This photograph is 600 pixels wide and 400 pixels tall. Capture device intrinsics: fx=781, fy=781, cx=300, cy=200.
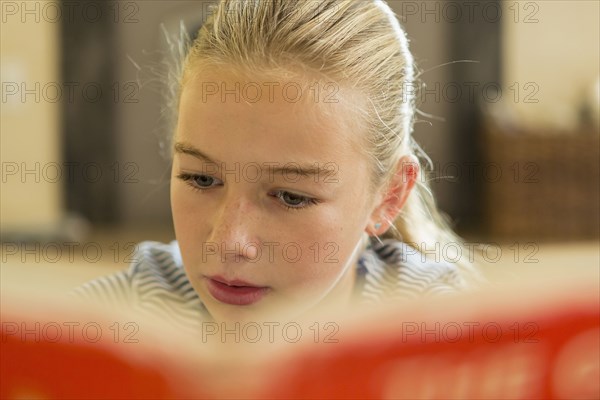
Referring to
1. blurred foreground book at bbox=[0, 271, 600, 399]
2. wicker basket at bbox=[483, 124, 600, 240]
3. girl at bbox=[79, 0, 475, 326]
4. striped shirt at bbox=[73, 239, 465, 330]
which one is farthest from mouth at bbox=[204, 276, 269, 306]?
wicker basket at bbox=[483, 124, 600, 240]

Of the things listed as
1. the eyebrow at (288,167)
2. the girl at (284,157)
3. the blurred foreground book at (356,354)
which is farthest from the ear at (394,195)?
the blurred foreground book at (356,354)

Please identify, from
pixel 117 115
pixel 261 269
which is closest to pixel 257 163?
pixel 261 269

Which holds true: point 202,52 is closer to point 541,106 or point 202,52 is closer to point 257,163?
point 257,163

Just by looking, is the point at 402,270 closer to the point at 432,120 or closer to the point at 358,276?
the point at 358,276

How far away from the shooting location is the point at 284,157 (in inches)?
18.1

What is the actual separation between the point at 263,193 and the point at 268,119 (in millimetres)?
44

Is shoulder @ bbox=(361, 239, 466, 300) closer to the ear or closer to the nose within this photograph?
the ear

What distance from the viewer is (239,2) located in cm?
58

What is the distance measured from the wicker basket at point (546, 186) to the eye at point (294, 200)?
6.21 ft

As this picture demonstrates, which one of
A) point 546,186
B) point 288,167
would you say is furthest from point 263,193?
point 546,186

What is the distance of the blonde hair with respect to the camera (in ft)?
1.77

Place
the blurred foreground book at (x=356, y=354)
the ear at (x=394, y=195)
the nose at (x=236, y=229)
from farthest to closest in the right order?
the ear at (x=394, y=195), the nose at (x=236, y=229), the blurred foreground book at (x=356, y=354)

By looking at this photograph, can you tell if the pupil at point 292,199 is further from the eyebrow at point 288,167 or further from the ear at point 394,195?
the ear at point 394,195

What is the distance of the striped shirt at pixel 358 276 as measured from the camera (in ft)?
2.09
